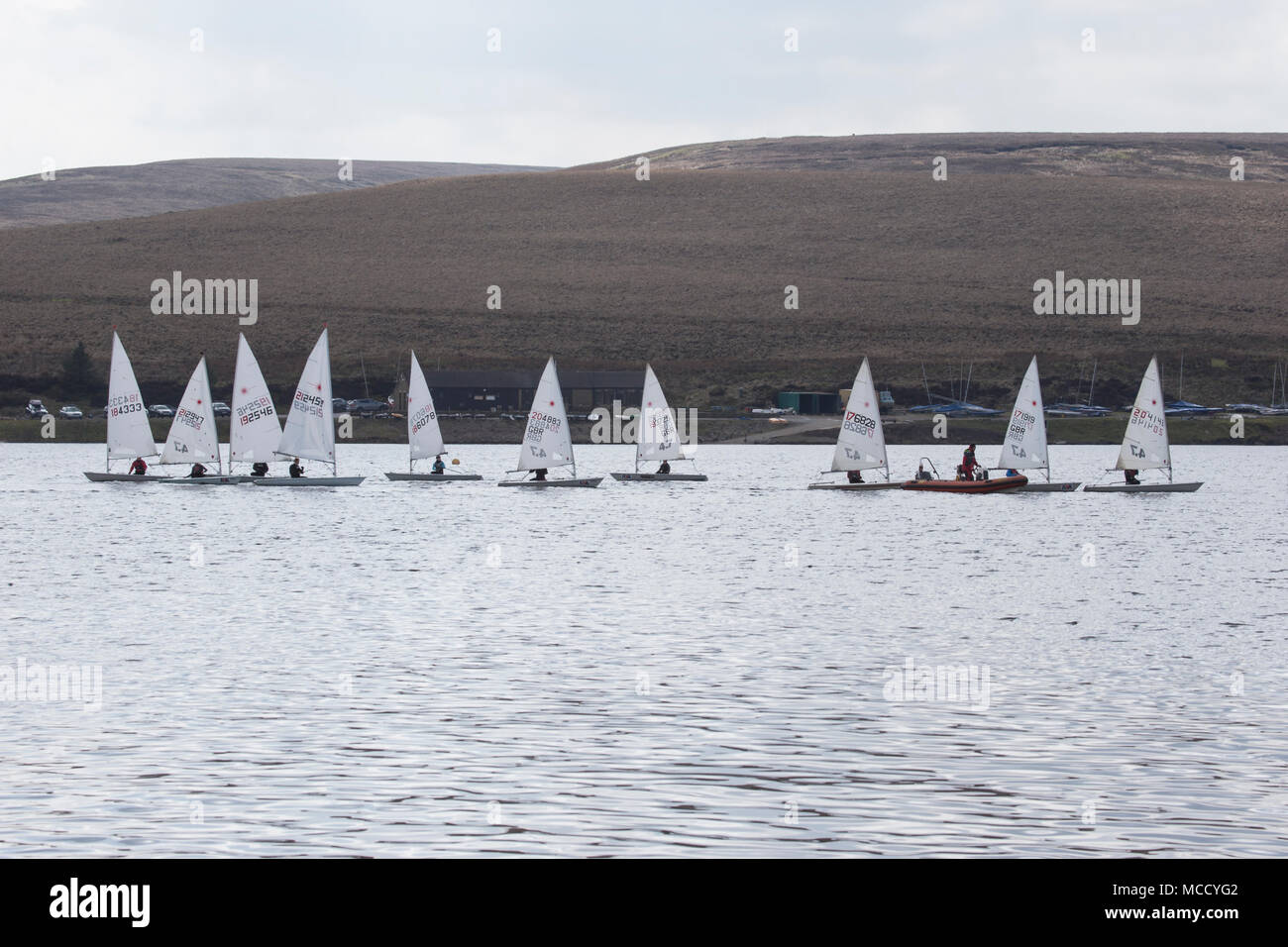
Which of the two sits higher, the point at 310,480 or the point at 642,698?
the point at 310,480

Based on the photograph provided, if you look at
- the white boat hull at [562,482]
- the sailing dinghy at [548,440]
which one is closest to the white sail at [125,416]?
the white boat hull at [562,482]

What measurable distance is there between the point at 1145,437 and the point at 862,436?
13791 millimetres

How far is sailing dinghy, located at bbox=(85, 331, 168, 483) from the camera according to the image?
7656 cm

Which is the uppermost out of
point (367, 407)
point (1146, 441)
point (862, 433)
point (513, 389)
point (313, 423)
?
point (513, 389)

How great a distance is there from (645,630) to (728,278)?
168m
